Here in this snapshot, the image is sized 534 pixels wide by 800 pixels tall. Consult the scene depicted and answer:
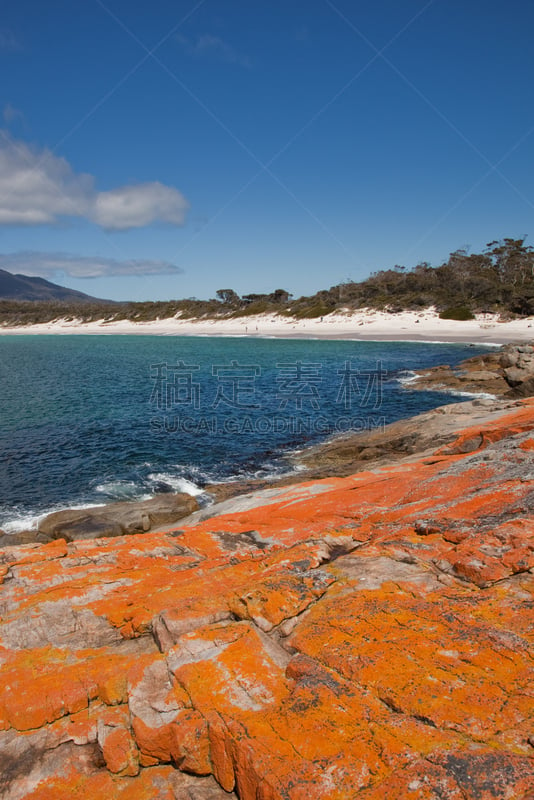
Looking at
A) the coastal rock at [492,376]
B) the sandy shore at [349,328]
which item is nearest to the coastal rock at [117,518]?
the coastal rock at [492,376]

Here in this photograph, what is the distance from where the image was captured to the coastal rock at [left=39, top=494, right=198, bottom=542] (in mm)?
11742

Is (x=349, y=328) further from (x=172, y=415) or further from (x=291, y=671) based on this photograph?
(x=291, y=671)

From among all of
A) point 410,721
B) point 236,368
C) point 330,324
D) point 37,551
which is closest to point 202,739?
point 410,721

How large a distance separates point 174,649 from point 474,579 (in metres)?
3.36

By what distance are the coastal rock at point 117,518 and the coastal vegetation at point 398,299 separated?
66368mm

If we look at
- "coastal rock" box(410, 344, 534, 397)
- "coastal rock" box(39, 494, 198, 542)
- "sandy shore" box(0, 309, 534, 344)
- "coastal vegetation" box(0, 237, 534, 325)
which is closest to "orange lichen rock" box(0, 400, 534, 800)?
"coastal rock" box(39, 494, 198, 542)

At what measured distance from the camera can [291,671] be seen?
3.88 metres

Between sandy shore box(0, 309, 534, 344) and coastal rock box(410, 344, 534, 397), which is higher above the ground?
sandy shore box(0, 309, 534, 344)

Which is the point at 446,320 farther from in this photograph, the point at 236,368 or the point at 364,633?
the point at 364,633

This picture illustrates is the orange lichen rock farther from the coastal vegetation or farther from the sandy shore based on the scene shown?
the coastal vegetation

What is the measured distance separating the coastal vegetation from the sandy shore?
2.71 metres

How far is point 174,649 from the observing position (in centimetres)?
428

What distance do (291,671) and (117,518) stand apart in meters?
9.62

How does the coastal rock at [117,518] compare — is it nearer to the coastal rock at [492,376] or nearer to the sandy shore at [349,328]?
the coastal rock at [492,376]
